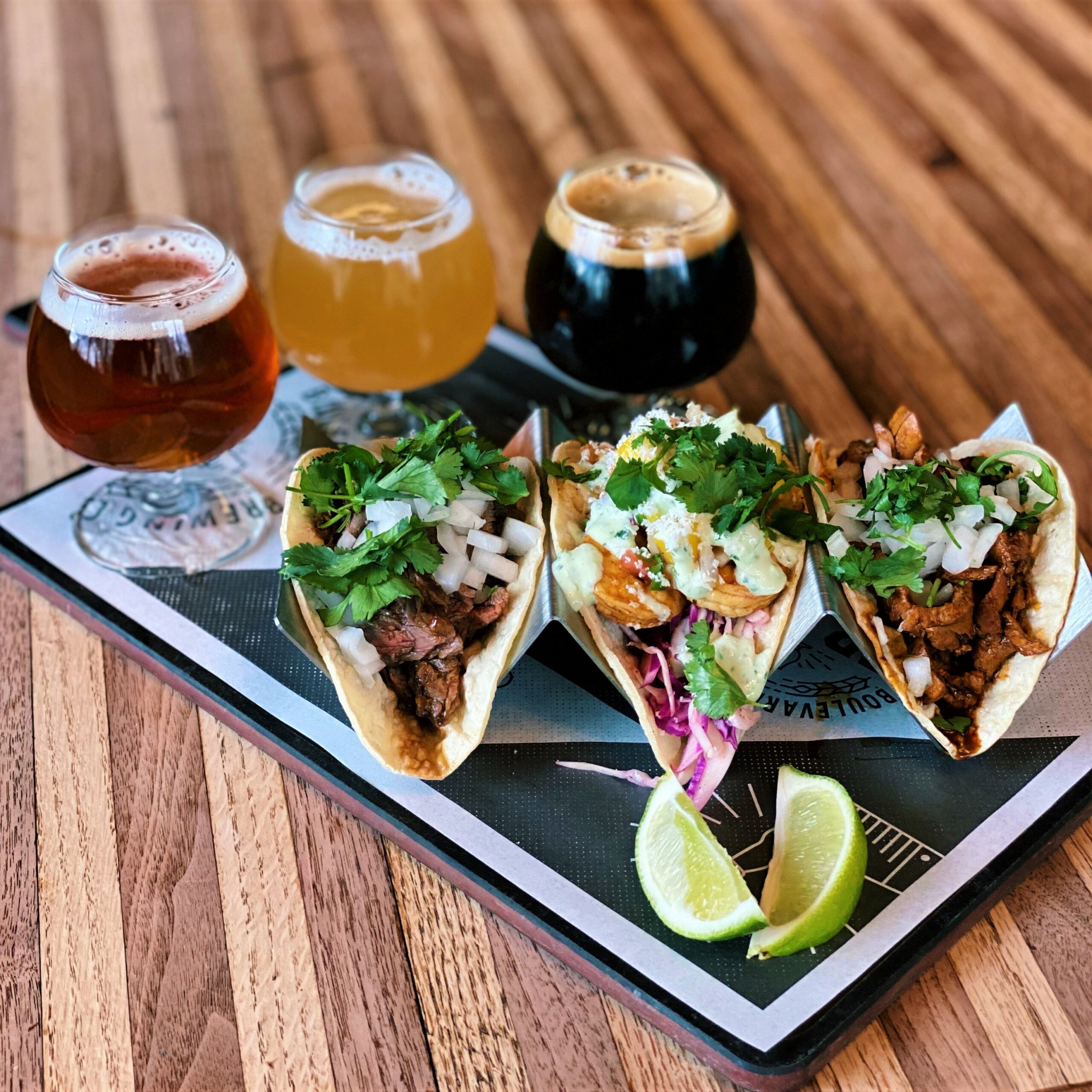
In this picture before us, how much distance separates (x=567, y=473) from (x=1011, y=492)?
79cm

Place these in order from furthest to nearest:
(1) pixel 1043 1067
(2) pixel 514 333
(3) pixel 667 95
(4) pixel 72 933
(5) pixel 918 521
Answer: (3) pixel 667 95 < (2) pixel 514 333 < (5) pixel 918 521 < (4) pixel 72 933 < (1) pixel 1043 1067

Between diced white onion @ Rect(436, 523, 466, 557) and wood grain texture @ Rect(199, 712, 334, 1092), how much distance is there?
47 centimetres

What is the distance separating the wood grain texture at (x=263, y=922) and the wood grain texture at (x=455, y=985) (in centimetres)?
15

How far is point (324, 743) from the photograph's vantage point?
2.10m

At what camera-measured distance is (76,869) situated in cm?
195

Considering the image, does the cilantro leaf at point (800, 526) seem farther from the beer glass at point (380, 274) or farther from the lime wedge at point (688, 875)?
the beer glass at point (380, 274)

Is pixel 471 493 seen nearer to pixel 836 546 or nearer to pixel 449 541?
pixel 449 541

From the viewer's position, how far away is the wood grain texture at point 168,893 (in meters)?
1.72

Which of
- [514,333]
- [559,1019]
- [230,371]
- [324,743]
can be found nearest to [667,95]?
[514,333]

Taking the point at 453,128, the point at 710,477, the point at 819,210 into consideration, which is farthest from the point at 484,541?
the point at 453,128

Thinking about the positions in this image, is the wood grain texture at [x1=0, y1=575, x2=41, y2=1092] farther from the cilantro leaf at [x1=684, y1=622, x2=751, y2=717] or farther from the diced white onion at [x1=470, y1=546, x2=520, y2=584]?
the cilantro leaf at [x1=684, y1=622, x2=751, y2=717]

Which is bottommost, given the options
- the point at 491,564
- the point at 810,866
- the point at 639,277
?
the point at 810,866

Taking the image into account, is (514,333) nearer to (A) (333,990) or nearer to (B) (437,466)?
(B) (437,466)

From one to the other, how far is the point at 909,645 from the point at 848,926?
1.65 feet
